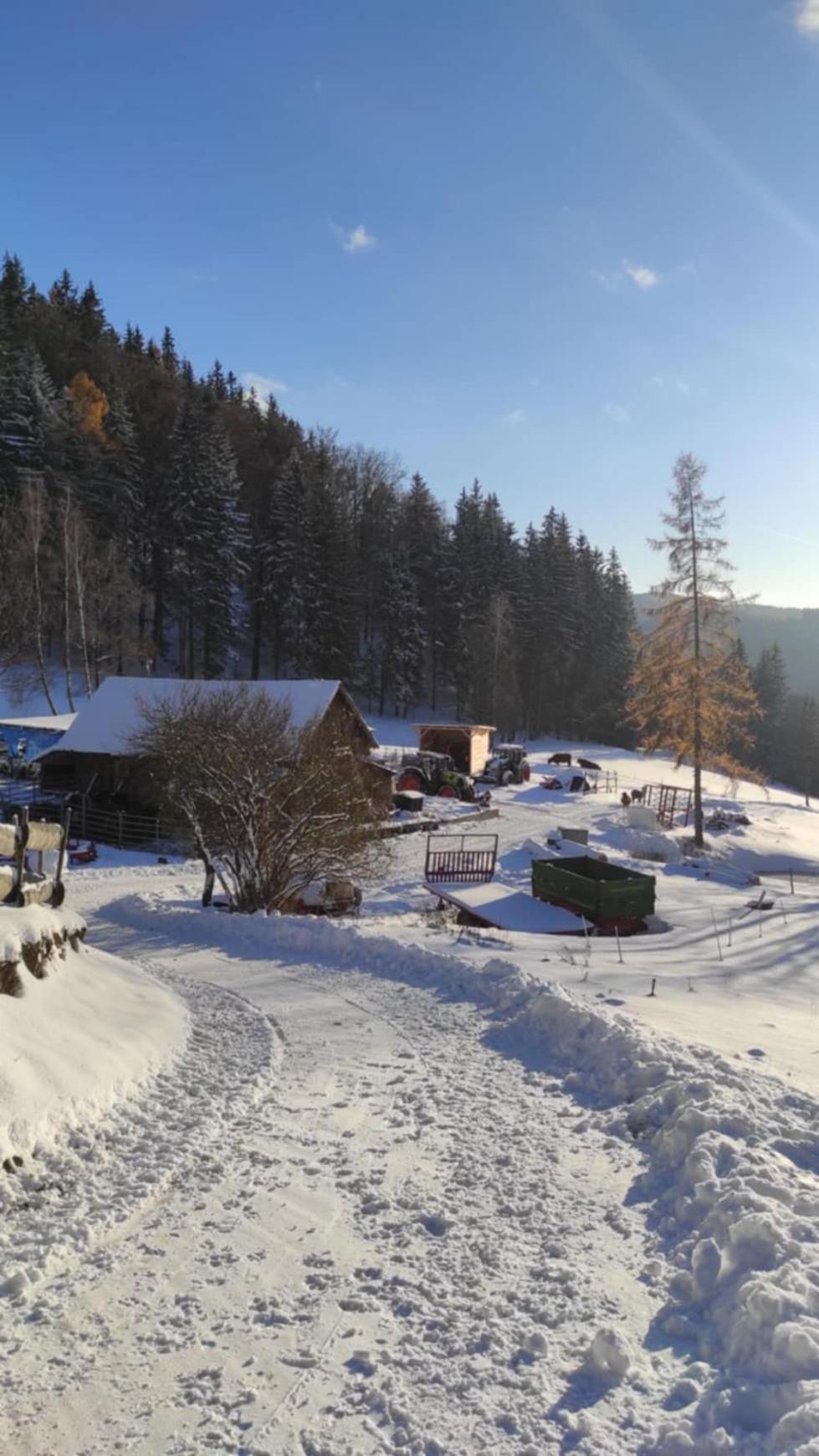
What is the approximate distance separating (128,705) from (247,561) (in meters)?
30.6

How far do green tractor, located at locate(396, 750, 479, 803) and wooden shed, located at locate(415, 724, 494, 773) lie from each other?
5.04 meters

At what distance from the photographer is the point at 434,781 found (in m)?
38.3

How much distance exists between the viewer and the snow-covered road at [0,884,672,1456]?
141 inches

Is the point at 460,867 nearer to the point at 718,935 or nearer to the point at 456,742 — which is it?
the point at 718,935

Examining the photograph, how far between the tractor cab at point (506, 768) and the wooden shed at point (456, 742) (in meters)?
0.91

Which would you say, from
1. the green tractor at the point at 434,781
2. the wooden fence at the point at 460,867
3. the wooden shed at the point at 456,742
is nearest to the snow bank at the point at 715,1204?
the wooden fence at the point at 460,867

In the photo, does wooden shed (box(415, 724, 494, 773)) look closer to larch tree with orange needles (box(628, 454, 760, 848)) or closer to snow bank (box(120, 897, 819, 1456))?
larch tree with orange needles (box(628, 454, 760, 848))

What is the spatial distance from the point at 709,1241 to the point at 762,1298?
2.34 ft

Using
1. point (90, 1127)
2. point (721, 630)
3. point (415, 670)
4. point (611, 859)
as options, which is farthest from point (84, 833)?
point (415, 670)

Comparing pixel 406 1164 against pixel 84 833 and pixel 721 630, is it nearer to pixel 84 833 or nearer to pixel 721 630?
pixel 84 833

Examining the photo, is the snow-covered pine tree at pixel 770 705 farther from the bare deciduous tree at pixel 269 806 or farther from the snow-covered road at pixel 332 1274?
the snow-covered road at pixel 332 1274

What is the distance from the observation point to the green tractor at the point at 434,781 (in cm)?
3756

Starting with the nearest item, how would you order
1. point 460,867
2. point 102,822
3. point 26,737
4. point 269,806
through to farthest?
point 269,806, point 460,867, point 102,822, point 26,737

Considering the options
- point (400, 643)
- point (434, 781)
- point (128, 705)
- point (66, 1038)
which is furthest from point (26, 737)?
point (400, 643)
